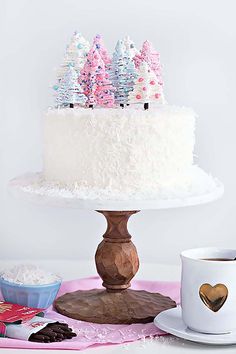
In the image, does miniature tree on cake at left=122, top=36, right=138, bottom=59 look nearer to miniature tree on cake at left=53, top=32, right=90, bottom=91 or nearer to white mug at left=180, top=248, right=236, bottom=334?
miniature tree on cake at left=53, top=32, right=90, bottom=91

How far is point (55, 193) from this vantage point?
1233mm

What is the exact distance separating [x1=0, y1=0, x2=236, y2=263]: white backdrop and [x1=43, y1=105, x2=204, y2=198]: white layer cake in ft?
1.95

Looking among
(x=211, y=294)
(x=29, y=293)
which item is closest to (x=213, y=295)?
(x=211, y=294)

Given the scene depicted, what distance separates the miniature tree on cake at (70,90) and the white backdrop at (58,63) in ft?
1.70

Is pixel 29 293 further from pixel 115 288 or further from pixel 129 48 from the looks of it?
pixel 129 48

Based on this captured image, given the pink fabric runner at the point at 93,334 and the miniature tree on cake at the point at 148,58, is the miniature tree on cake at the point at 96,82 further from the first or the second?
the pink fabric runner at the point at 93,334

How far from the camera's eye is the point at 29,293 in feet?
4.31

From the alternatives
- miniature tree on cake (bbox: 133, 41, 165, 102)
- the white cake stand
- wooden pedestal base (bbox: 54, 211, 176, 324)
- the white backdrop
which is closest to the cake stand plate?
the white cake stand

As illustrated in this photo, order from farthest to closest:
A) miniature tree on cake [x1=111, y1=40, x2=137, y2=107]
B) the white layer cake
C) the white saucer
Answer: miniature tree on cake [x1=111, y1=40, x2=137, y2=107]
the white layer cake
the white saucer

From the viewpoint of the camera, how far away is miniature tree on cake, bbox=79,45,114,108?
4.39ft

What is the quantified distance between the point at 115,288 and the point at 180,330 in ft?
0.74

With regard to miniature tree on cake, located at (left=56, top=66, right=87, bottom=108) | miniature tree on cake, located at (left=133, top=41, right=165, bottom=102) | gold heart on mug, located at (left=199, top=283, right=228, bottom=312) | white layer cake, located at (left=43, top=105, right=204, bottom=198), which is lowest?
gold heart on mug, located at (left=199, top=283, right=228, bottom=312)

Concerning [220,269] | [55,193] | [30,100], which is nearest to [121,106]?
[55,193]

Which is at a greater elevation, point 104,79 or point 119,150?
point 104,79
